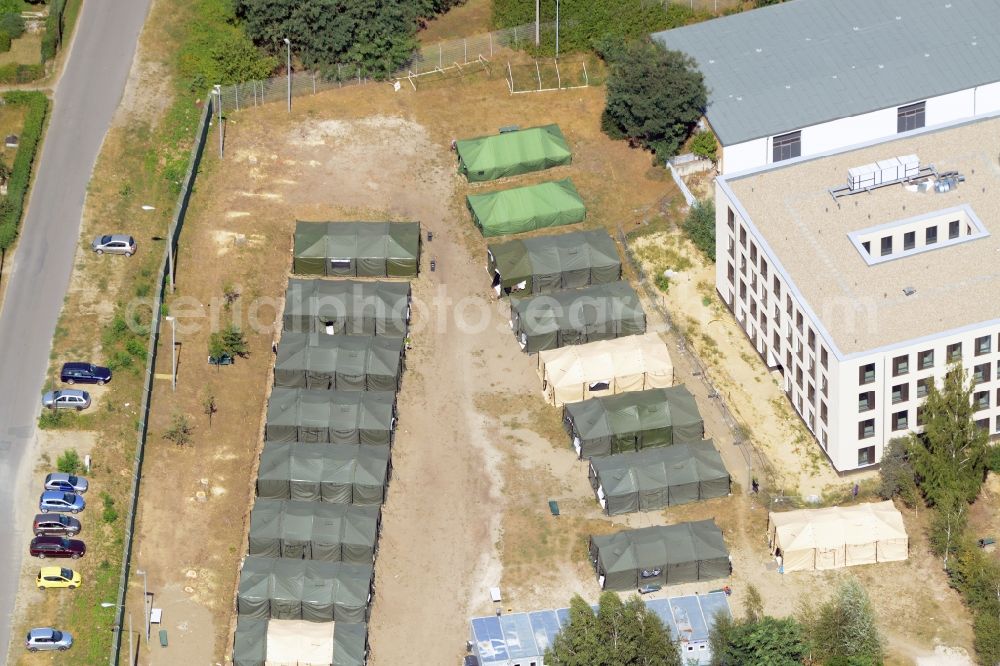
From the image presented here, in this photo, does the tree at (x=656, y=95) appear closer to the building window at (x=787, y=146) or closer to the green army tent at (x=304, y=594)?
the building window at (x=787, y=146)

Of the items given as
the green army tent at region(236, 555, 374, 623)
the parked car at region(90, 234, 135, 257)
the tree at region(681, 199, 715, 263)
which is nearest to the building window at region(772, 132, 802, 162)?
the tree at region(681, 199, 715, 263)

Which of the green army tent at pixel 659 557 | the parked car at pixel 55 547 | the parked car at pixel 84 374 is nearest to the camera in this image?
the parked car at pixel 55 547

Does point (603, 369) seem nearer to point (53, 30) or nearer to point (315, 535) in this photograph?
point (315, 535)

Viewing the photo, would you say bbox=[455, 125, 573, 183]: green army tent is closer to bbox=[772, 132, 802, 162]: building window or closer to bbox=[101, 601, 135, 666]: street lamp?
bbox=[772, 132, 802, 162]: building window

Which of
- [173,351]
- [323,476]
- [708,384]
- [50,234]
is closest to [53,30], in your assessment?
[50,234]

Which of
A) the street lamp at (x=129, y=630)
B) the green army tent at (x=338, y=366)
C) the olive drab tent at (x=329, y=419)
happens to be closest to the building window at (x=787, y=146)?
the green army tent at (x=338, y=366)

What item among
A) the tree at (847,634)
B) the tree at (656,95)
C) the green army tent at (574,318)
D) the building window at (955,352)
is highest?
the tree at (656,95)

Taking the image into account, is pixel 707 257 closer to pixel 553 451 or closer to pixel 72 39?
pixel 553 451
